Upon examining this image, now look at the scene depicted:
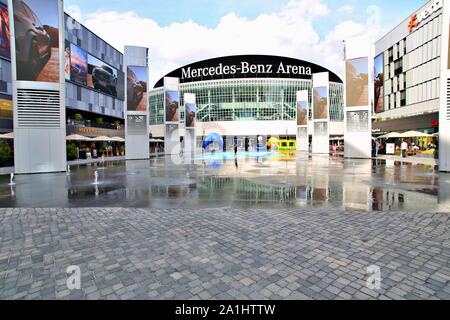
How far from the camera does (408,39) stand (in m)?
50.9

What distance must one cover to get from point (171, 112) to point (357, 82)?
96.4 feet

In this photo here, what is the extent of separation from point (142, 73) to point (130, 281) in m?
35.2

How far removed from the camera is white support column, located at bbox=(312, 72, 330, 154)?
45.1 meters

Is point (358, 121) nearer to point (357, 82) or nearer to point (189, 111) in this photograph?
point (357, 82)

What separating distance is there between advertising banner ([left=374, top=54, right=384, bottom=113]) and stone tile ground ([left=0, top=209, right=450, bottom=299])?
6294 centimetres

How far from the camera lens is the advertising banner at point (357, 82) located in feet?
103

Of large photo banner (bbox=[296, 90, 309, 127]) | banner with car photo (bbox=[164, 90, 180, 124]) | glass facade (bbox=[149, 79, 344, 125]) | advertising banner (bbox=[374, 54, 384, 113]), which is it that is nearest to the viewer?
banner with car photo (bbox=[164, 90, 180, 124])

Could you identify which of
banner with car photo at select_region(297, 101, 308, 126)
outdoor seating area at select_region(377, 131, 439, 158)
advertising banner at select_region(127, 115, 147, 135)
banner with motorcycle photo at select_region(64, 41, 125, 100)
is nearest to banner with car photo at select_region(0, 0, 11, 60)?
banner with motorcycle photo at select_region(64, 41, 125, 100)

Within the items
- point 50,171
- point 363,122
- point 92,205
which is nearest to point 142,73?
point 50,171

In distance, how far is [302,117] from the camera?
5738 centimetres

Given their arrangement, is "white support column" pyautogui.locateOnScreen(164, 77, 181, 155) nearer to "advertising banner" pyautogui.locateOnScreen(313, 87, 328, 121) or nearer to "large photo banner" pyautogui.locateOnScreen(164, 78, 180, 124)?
"large photo banner" pyautogui.locateOnScreen(164, 78, 180, 124)

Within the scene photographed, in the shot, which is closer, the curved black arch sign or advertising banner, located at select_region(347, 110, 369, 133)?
advertising banner, located at select_region(347, 110, 369, 133)

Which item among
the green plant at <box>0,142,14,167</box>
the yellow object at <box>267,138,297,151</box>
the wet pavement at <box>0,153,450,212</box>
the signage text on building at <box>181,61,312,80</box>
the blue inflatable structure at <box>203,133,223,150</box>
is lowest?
the wet pavement at <box>0,153,450,212</box>

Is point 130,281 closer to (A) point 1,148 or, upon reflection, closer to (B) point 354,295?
(B) point 354,295
